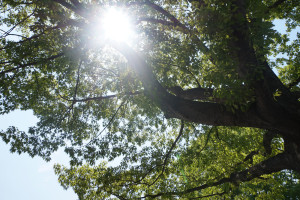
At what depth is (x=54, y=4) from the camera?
6684 mm

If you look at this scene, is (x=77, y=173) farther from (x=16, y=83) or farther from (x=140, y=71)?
(x=140, y=71)

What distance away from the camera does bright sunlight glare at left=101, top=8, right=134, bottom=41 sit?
670cm

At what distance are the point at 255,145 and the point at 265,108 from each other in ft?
22.2

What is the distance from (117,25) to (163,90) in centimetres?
303

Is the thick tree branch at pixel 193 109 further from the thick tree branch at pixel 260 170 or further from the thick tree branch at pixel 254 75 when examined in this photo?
the thick tree branch at pixel 260 170

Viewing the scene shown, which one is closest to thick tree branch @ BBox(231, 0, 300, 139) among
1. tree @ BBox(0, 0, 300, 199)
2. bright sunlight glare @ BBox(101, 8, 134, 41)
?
tree @ BBox(0, 0, 300, 199)

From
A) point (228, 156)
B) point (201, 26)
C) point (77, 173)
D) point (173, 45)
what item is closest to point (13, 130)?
point (77, 173)

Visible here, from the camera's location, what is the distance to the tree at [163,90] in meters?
5.14

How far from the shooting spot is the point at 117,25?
284 inches

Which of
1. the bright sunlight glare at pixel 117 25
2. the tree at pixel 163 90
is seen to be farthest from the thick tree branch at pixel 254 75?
the bright sunlight glare at pixel 117 25

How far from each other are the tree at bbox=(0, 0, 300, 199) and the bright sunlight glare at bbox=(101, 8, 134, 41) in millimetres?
285

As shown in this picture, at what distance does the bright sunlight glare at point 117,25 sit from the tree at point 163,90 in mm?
285

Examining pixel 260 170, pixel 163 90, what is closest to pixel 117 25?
pixel 163 90

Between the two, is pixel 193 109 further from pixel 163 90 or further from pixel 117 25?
pixel 117 25
